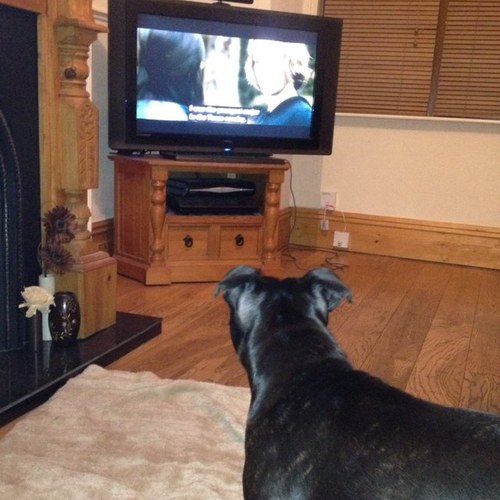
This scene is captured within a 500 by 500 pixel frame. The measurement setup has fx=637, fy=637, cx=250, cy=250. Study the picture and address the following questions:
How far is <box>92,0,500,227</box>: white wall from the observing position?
406 centimetres

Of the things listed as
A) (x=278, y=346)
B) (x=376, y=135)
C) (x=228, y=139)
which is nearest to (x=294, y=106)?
(x=228, y=139)

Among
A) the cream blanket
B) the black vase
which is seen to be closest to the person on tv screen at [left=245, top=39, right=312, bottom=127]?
the black vase

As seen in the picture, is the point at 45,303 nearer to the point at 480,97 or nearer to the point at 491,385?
the point at 491,385

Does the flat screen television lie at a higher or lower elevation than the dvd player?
higher

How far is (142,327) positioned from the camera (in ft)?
8.43

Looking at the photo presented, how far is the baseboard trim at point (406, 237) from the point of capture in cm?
411

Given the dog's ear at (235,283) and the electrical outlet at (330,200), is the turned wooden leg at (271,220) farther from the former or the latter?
the dog's ear at (235,283)

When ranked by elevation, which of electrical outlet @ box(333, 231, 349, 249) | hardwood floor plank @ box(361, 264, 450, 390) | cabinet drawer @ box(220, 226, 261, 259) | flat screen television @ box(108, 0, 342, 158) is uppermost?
flat screen television @ box(108, 0, 342, 158)

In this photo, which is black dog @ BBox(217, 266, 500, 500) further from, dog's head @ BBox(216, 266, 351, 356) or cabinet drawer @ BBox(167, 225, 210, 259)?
cabinet drawer @ BBox(167, 225, 210, 259)

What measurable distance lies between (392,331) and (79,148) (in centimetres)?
154

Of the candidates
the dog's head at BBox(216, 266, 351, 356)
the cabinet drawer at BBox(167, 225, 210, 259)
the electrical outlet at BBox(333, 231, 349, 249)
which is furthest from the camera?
the electrical outlet at BBox(333, 231, 349, 249)

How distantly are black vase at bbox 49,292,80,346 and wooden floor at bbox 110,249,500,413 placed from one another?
0.20m

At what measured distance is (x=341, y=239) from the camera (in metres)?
4.37

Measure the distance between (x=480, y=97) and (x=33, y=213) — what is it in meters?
2.91
